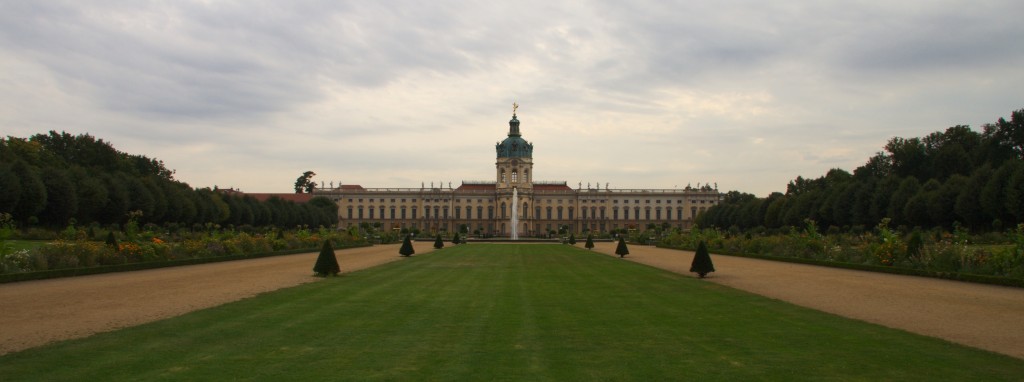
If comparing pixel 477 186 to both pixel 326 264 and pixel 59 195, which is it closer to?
pixel 59 195

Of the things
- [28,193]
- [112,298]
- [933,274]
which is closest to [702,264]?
[933,274]

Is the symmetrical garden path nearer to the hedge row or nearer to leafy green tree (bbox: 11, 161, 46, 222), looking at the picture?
the hedge row

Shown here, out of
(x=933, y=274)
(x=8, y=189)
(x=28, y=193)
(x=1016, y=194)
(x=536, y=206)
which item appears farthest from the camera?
(x=536, y=206)

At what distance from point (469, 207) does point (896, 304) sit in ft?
323

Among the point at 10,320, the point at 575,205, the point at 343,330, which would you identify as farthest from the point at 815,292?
the point at 575,205

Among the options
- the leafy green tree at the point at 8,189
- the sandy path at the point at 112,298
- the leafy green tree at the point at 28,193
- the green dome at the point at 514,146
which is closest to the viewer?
the sandy path at the point at 112,298

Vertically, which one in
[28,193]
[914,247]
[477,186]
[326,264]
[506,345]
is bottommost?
[506,345]

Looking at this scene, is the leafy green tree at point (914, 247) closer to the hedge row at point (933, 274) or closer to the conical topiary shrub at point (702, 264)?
the hedge row at point (933, 274)

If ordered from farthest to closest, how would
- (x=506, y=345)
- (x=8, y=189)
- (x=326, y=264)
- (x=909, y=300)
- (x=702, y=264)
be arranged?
(x=8, y=189), (x=702, y=264), (x=326, y=264), (x=909, y=300), (x=506, y=345)

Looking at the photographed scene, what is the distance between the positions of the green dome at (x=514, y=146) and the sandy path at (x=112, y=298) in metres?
84.5

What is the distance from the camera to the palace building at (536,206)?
10925 cm

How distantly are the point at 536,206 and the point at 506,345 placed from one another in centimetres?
10188

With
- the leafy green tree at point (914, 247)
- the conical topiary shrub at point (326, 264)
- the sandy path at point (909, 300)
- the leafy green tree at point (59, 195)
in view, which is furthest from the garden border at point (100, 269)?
the leafy green tree at point (914, 247)

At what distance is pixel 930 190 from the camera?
1756 inches
